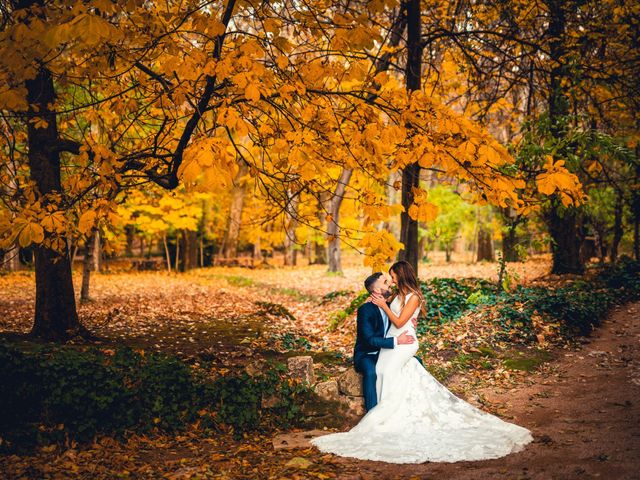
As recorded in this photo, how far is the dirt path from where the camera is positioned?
13.5 feet

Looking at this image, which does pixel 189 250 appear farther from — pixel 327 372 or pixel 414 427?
pixel 414 427

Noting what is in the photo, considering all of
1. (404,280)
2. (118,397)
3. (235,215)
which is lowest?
(118,397)

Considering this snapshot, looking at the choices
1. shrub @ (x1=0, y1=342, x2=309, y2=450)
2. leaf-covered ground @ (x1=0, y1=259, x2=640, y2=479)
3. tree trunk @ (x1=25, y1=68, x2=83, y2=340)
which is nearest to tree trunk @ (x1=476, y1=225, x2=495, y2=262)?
leaf-covered ground @ (x1=0, y1=259, x2=640, y2=479)

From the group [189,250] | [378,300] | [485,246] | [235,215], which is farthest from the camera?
[235,215]

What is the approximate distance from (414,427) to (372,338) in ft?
3.32

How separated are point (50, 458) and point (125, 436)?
68 centimetres

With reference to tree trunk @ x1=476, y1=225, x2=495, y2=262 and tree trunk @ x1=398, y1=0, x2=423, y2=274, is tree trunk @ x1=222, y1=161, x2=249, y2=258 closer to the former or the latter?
tree trunk @ x1=476, y1=225, x2=495, y2=262

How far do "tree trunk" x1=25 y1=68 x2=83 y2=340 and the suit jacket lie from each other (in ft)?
15.5

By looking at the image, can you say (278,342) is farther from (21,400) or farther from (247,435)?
(21,400)

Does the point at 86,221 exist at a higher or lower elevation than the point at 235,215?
lower

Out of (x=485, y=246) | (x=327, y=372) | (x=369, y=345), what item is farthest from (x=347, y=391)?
(x=485, y=246)

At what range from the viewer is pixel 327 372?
744 cm

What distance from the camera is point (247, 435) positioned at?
5363 millimetres

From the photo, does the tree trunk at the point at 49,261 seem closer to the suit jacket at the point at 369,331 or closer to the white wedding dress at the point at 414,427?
the suit jacket at the point at 369,331
